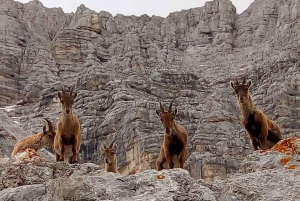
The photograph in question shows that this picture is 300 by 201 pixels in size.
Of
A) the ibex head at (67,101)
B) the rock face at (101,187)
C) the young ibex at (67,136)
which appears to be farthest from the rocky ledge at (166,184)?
the ibex head at (67,101)

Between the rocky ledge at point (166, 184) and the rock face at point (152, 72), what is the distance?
6302 cm

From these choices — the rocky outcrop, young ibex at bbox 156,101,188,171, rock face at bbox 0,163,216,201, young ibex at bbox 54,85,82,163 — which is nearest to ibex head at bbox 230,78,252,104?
young ibex at bbox 156,101,188,171

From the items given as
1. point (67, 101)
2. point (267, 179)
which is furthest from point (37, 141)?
point (267, 179)

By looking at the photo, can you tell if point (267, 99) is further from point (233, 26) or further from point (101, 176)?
point (101, 176)

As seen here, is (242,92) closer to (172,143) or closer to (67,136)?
(172,143)

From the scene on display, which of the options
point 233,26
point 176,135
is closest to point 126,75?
point 233,26

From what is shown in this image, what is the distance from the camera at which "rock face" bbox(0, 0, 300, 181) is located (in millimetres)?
85188

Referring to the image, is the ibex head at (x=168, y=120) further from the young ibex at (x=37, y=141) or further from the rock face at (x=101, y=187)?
the young ibex at (x=37, y=141)

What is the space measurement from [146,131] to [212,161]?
13.1 m

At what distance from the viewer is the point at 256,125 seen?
55.8ft

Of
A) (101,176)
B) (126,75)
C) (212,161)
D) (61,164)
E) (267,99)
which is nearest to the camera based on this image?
(101,176)

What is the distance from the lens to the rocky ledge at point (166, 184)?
1070 centimetres

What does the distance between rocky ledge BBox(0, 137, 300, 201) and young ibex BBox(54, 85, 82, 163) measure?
4.42 metres

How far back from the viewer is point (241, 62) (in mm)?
124125
